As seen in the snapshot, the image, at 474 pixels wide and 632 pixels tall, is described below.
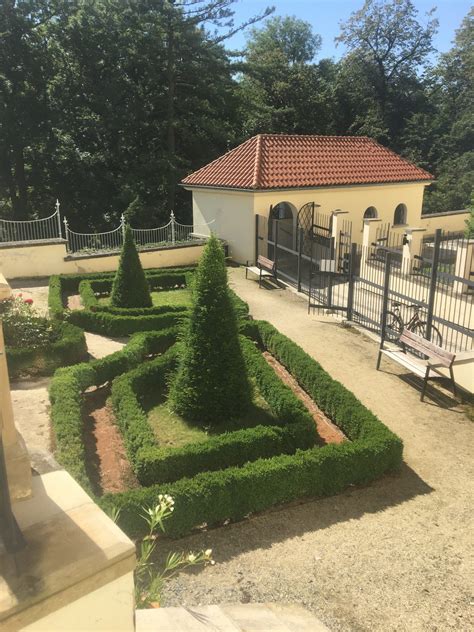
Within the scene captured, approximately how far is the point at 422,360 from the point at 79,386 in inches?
275

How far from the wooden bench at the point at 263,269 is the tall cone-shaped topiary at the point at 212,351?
9711mm

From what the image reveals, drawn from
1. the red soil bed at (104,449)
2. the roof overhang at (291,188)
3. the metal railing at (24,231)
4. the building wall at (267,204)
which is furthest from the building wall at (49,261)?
the red soil bed at (104,449)

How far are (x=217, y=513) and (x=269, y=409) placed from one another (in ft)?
10.6

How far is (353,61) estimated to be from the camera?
46594 mm

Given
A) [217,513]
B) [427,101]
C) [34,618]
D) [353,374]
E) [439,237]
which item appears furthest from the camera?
[427,101]

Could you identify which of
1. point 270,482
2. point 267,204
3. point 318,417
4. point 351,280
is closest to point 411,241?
point 351,280

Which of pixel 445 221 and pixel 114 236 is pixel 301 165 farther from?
pixel 445 221

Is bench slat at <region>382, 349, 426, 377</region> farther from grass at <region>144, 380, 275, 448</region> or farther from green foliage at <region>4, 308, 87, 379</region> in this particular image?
green foliage at <region>4, 308, 87, 379</region>

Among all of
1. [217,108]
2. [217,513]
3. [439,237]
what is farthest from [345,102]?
[217,513]

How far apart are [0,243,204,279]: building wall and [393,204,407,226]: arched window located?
11.6 meters

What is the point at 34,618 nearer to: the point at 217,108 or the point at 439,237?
the point at 439,237

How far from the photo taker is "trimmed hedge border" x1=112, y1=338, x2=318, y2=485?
23.8 ft

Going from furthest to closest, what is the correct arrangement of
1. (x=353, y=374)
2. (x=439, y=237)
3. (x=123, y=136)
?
(x=123, y=136)
(x=353, y=374)
(x=439, y=237)

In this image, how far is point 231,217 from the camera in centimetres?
2188
